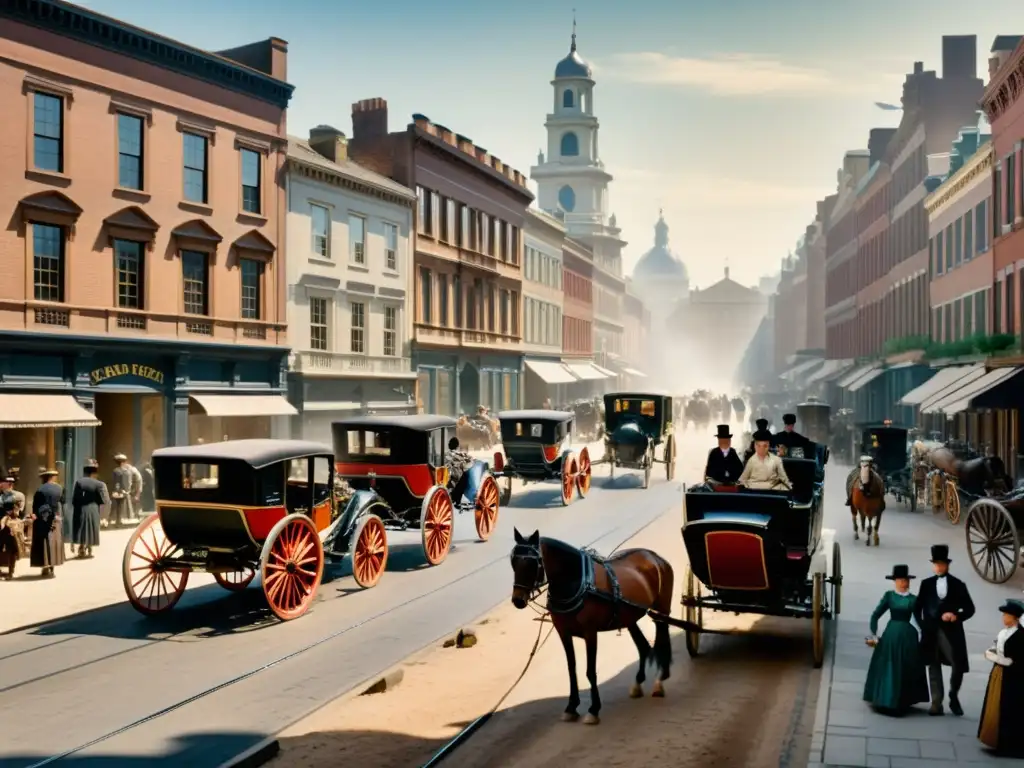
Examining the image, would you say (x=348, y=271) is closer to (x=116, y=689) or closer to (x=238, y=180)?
(x=238, y=180)

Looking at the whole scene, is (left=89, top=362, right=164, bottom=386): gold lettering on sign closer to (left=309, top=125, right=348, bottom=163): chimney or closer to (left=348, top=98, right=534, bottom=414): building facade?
(left=309, top=125, right=348, bottom=163): chimney

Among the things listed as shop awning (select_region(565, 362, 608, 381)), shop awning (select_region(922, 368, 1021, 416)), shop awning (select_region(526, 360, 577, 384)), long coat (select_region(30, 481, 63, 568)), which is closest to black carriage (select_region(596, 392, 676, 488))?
shop awning (select_region(922, 368, 1021, 416))

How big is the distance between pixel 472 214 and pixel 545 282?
1481 centimetres

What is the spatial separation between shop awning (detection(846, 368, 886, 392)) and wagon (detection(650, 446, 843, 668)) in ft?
124

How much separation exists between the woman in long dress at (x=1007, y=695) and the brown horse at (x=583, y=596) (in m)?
2.88

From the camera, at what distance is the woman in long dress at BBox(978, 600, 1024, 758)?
8148 millimetres

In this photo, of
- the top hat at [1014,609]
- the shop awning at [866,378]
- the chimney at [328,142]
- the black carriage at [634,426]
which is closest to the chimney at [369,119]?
the chimney at [328,142]

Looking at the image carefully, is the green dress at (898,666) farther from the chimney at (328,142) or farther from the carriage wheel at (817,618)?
the chimney at (328,142)

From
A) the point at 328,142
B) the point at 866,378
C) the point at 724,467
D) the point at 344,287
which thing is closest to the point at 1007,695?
the point at 724,467

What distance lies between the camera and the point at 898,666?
9.13m

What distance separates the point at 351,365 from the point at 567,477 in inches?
500

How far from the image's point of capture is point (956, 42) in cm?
4928

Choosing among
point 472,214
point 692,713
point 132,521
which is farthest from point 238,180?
point 692,713

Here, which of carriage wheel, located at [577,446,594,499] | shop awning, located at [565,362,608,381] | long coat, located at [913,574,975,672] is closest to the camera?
long coat, located at [913,574,975,672]
